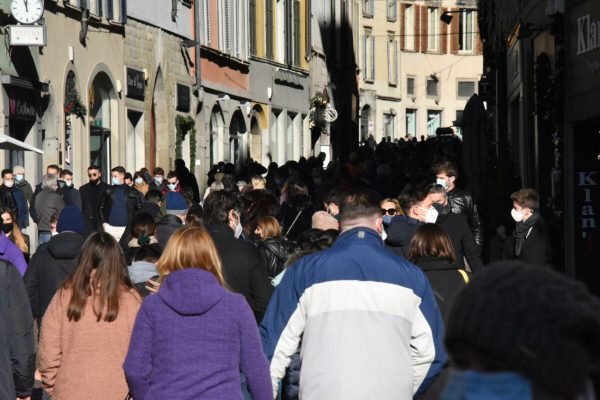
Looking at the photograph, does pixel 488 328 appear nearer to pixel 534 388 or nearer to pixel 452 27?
pixel 534 388

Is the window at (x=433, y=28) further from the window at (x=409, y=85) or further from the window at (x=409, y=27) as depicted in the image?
the window at (x=409, y=85)

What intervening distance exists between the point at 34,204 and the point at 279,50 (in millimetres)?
23470

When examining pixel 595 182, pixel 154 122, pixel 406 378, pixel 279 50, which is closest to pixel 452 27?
pixel 279 50

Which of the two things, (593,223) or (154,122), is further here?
(154,122)

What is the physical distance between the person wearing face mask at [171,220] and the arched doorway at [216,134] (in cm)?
2429

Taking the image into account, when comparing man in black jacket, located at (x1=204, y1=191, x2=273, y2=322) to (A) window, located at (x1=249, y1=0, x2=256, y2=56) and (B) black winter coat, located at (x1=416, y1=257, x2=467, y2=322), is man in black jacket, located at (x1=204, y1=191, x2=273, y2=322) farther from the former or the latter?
(A) window, located at (x1=249, y1=0, x2=256, y2=56)

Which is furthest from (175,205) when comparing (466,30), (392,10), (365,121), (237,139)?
(466,30)

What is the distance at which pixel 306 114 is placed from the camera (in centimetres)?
4781

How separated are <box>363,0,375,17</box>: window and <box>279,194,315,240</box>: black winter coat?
51.1 meters

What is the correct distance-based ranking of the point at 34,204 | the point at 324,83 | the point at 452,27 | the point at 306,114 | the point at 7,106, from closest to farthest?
1. the point at 34,204
2. the point at 7,106
3. the point at 306,114
4. the point at 324,83
5. the point at 452,27

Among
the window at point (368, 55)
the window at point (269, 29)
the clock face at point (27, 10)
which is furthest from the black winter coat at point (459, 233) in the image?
the window at point (368, 55)

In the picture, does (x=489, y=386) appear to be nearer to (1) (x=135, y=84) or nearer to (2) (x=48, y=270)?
(2) (x=48, y=270)

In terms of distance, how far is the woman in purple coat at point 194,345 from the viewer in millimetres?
5793

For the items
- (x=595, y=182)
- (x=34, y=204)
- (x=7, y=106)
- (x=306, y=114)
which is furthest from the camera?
(x=306, y=114)
